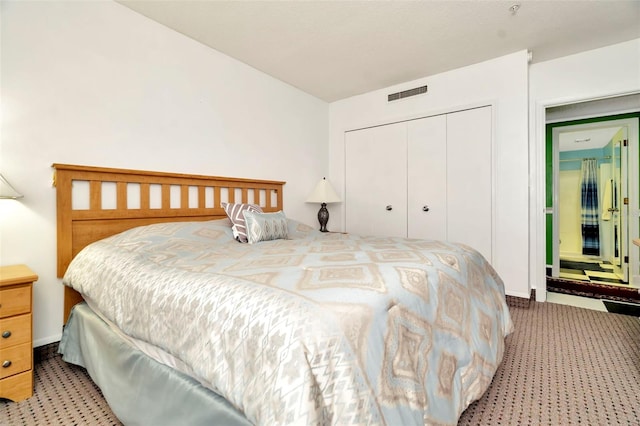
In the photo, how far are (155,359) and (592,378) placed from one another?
2278 millimetres

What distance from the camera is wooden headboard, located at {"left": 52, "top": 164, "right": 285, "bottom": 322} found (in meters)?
1.85

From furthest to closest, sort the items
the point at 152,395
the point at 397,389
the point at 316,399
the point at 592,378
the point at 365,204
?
the point at 365,204 < the point at 592,378 < the point at 152,395 < the point at 397,389 < the point at 316,399

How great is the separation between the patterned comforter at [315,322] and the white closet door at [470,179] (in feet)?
5.11

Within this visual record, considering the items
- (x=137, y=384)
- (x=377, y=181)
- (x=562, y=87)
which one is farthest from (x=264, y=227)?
(x=562, y=87)

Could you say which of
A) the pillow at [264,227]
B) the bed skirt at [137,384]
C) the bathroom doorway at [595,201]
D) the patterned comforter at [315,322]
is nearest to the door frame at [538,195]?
the bathroom doorway at [595,201]

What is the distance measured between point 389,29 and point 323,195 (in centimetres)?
183

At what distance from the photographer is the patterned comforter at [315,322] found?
0.71m

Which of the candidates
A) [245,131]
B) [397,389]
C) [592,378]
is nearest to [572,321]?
[592,378]

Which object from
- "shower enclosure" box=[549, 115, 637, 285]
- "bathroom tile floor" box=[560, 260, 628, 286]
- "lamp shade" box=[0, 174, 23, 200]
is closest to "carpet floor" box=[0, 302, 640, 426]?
"lamp shade" box=[0, 174, 23, 200]

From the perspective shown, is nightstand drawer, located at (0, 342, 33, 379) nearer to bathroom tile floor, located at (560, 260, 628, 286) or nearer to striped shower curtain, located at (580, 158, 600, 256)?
bathroom tile floor, located at (560, 260, 628, 286)

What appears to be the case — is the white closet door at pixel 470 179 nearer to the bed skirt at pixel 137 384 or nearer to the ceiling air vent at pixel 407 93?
the ceiling air vent at pixel 407 93

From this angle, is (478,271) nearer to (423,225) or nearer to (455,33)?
(423,225)

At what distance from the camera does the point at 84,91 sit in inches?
77.7

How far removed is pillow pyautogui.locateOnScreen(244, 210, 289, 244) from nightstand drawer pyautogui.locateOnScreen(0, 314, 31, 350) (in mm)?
1234
